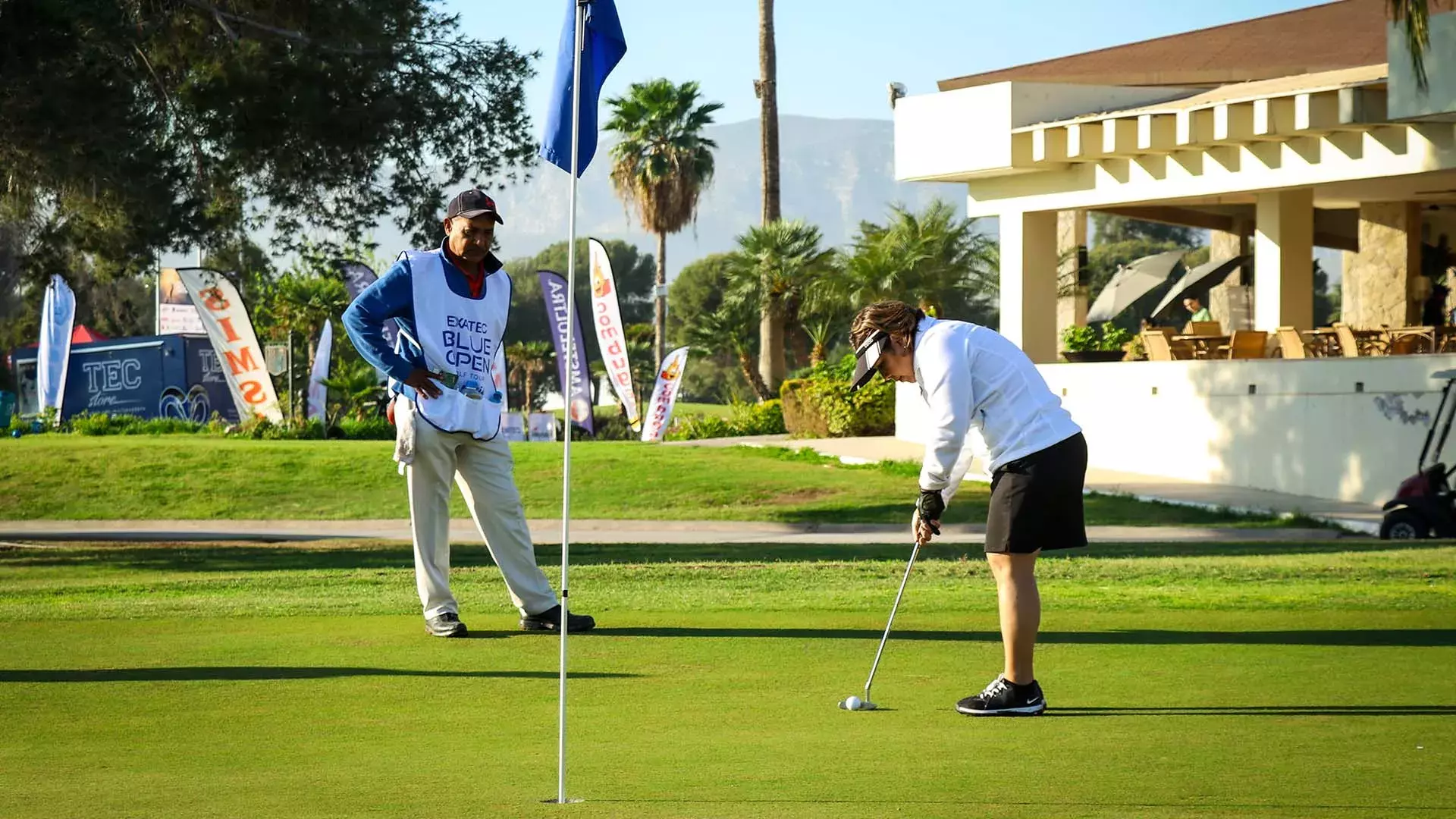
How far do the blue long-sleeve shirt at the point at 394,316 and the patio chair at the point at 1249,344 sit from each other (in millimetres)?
20138

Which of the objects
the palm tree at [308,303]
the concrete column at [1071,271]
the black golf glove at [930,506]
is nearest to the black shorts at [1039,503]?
the black golf glove at [930,506]

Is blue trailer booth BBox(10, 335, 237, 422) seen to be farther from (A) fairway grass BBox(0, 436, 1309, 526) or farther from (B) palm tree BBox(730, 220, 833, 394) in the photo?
(A) fairway grass BBox(0, 436, 1309, 526)

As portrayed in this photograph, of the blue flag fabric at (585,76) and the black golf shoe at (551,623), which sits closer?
the blue flag fabric at (585,76)

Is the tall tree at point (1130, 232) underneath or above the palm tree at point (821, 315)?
above

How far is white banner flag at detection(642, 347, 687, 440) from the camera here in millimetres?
38250

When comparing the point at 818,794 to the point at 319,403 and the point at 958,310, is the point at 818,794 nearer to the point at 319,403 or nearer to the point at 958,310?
the point at 319,403

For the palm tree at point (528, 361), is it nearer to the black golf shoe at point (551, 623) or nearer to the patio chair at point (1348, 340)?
the patio chair at point (1348, 340)

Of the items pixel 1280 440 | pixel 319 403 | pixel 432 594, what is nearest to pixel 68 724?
pixel 432 594

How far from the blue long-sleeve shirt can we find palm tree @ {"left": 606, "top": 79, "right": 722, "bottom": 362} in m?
49.0

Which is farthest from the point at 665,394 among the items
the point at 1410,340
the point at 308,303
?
the point at 1410,340

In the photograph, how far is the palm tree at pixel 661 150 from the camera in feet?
189

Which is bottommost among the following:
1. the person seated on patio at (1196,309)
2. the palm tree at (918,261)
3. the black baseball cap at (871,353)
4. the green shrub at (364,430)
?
the green shrub at (364,430)

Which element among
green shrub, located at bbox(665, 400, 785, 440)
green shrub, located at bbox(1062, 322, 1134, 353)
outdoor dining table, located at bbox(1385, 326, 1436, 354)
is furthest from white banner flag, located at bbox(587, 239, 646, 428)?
outdoor dining table, located at bbox(1385, 326, 1436, 354)

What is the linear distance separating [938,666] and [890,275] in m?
36.1
